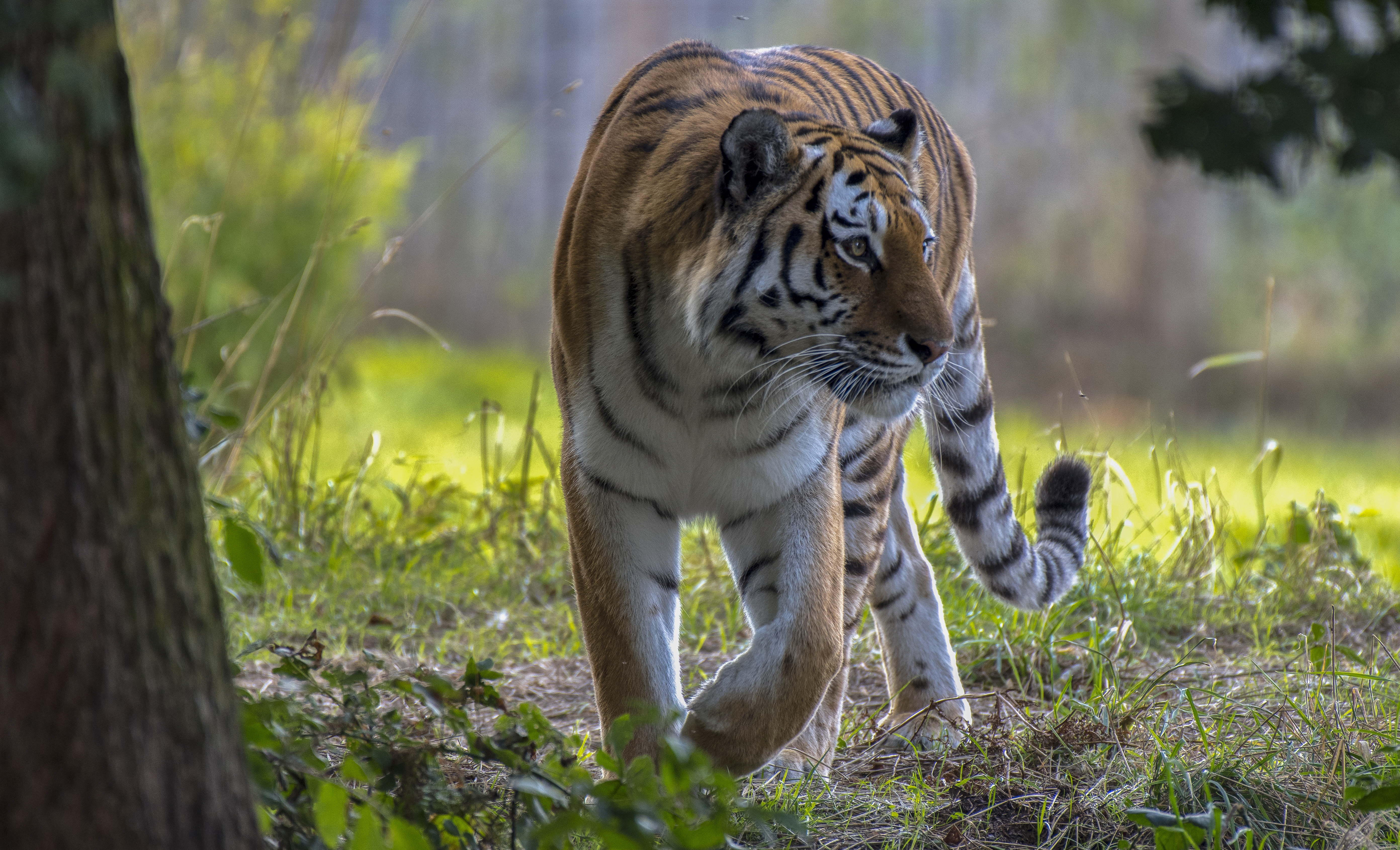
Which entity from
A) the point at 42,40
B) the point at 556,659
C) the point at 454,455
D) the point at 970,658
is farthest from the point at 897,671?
the point at 454,455

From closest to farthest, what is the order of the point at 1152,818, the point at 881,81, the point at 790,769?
the point at 1152,818 → the point at 790,769 → the point at 881,81

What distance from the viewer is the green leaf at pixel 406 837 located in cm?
124

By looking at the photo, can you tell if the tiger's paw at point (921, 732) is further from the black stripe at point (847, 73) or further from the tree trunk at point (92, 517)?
the black stripe at point (847, 73)

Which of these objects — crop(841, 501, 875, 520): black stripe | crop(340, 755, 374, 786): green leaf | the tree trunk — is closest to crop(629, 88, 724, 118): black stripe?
crop(841, 501, 875, 520): black stripe

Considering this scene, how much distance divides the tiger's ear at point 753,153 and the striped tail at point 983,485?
100cm

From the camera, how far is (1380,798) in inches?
61.5

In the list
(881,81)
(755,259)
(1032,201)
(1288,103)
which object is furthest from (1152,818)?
(1032,201)

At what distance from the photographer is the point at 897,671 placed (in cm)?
298

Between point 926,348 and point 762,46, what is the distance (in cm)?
1471

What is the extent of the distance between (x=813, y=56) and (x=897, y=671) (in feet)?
5.18

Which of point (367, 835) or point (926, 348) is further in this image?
point (926, 348)

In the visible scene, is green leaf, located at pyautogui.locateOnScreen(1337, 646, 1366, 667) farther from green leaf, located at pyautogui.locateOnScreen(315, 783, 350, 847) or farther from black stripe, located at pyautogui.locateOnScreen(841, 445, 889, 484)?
green leaf, located at pyautogui.locateOnScreen(315, 783, 350, 847)

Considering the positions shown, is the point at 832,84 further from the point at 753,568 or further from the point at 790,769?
the point at 790,769

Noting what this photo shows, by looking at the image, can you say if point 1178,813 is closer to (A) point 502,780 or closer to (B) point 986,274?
(A) point 502,780
